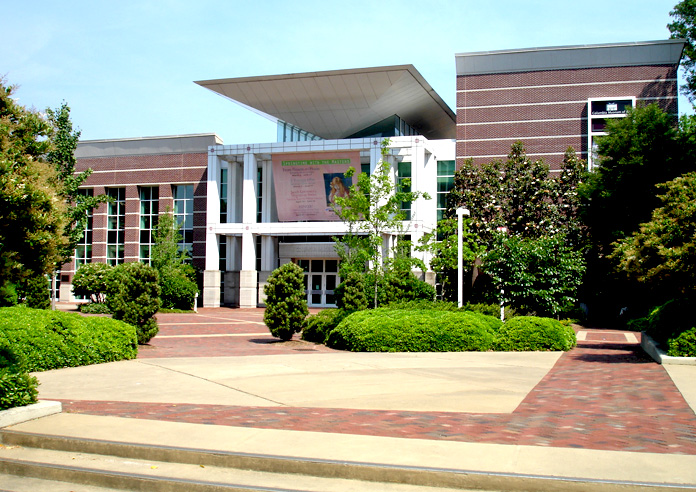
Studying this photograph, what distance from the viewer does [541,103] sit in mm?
39031

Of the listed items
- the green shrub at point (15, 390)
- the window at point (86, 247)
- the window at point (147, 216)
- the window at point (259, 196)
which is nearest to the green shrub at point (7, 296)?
the green shrub at point (15, 390)

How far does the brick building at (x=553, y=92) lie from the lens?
37625mm

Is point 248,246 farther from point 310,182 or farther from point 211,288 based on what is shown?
point 310,182

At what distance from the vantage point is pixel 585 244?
1389 inches

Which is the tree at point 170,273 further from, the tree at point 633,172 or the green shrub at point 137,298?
the tree at point 633,172

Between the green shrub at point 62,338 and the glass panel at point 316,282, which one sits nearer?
the green shrub at point 62,338

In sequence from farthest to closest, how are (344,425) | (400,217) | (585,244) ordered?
(585,244) < (400,217) < (344,425)

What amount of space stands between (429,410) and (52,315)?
8.75m

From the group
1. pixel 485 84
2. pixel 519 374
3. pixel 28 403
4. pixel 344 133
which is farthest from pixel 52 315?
pixel 344 133

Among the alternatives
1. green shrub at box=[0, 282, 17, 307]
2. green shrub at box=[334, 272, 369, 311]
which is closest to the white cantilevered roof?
green shrub at box=[334, 272, 369, 311]

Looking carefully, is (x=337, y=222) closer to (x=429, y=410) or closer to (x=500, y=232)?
(x=500, y=232)

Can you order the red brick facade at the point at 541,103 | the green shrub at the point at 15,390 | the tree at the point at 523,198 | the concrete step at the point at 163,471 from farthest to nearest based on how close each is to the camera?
the red brick facade at the point at 541,103, the tree at the point at 523,198, the green shrub at the point at 15,390, the concrete step at the point at 163,471

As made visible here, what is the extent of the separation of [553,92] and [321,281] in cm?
1898

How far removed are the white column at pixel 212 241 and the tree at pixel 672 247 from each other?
32.6 metres
